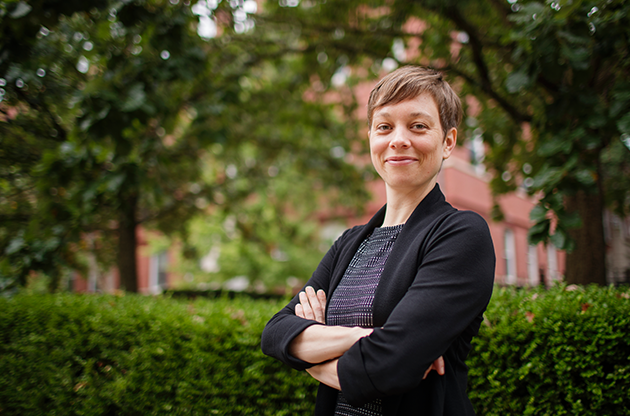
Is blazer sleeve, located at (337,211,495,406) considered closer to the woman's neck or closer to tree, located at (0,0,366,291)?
the woman's neck

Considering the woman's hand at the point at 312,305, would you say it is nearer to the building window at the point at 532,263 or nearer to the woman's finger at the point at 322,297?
the woman's finger at the point at 322,297

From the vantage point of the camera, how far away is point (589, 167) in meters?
3.22

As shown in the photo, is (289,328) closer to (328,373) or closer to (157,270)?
(328,373)

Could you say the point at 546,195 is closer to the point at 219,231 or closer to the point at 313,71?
the point at 313,71

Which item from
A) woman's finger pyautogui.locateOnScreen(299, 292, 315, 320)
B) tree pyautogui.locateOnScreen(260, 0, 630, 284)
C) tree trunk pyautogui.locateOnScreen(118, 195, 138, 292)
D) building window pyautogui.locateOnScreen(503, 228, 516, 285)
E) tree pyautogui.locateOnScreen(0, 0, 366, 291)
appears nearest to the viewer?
woman's finger pyautogui.locateOnScreen(299, 292, 315, 320)

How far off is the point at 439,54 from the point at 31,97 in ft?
16.1

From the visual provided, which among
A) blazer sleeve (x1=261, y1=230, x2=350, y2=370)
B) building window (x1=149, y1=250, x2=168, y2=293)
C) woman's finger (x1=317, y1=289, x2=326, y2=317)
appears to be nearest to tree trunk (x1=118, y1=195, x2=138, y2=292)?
blazer sleeve (x1=261, y1=230, x2=350, y2=370)

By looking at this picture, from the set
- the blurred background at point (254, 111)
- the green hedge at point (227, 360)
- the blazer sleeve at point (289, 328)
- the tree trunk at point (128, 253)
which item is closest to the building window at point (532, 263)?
the blurred background at point (254, 111)

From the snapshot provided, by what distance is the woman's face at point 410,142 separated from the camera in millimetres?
1595

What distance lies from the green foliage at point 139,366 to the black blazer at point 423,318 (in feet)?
4.10

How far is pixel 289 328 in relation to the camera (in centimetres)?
168

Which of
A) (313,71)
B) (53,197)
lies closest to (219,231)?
(313,71)

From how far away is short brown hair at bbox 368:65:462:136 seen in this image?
160 centimetres

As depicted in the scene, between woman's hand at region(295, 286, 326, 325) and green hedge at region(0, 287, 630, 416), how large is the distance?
1018 mm
